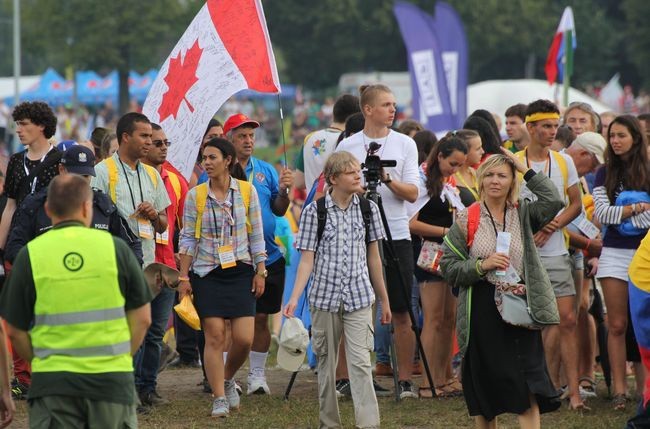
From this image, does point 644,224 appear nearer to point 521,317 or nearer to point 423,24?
point 521,317

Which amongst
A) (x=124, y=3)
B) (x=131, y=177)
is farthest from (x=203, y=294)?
(x=124, y=3)

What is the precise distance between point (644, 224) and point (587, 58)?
62977 mm

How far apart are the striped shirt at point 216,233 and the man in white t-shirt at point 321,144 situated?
1.27 m

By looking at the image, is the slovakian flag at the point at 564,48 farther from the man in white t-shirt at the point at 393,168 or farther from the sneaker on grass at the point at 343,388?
the sneaker on grass at the point at 343,388

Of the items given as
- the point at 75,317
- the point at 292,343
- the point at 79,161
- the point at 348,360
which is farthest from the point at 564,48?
the point at 75,317

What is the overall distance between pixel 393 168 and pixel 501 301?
7.43 feet

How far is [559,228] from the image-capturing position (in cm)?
948

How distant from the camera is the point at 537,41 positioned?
6638 centimetres

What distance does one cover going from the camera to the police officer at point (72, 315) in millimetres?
5715

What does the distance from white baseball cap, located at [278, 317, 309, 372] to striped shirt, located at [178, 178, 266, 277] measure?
2.03 feet

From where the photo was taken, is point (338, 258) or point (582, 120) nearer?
point (338, 258)

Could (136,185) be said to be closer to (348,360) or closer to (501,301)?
(348,360)

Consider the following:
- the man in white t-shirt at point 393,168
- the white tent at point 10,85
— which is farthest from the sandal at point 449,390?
the white tent at point 10,85

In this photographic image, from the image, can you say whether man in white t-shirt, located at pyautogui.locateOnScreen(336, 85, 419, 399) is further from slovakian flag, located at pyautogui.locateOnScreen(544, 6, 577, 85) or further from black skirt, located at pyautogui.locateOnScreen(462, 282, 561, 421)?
slovakian flag, located at pyautogui.locateOnScreen(544, 6, 577, 85)
